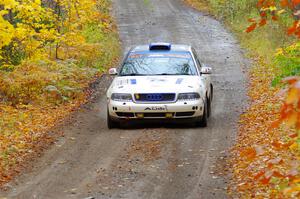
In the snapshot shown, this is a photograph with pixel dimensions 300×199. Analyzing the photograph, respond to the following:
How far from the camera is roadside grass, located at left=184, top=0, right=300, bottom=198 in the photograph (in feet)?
15.5

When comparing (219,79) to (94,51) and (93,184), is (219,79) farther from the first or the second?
(93,184)

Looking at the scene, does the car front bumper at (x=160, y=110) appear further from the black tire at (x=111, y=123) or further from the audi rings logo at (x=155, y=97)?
the black tire at (x=111, y=123)

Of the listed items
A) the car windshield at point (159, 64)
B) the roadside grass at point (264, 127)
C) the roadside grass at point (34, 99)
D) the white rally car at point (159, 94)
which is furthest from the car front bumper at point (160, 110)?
the roadside grass at point (34, 99)

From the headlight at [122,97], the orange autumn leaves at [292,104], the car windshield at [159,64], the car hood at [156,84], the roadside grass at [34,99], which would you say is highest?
the orange autumn leaves at [292,104]

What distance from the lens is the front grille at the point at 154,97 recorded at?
39.8 feet

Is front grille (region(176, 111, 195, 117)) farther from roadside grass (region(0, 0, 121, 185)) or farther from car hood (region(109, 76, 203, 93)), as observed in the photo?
roadside grass (region(0, 0, 121, 185))

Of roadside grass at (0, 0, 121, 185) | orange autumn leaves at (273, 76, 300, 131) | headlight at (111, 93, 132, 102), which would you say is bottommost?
roadside grass at (0, 0, 121, 185)

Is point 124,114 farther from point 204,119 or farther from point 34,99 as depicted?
point 34,99

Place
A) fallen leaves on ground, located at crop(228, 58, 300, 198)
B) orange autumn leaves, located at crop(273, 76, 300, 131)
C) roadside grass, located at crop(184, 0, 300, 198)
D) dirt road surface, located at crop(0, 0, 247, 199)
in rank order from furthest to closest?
1. dirt road surface, located at crop(0, 0, 247, 199)
2. roadside grass, located at crop(184, 0, 300, 198)
3. fallen leaves on ground, located at crop(228, 58, 300, 198)
4. orange autumn leaves, located at crop(273, 76, 300, 131)

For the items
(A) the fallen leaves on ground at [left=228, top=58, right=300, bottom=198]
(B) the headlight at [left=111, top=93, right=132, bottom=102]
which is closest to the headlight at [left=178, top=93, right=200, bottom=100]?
(B) the headlight at [left=111, top=93, right=132, bottom=102]

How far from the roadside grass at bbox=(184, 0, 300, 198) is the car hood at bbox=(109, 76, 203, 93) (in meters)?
1.41

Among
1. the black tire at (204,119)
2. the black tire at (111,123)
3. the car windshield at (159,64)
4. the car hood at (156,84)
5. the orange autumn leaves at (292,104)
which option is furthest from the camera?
the car windshield at (159,64)

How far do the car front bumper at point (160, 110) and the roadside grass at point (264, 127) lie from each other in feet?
3.41

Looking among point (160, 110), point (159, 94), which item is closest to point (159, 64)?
point (159, 94)
